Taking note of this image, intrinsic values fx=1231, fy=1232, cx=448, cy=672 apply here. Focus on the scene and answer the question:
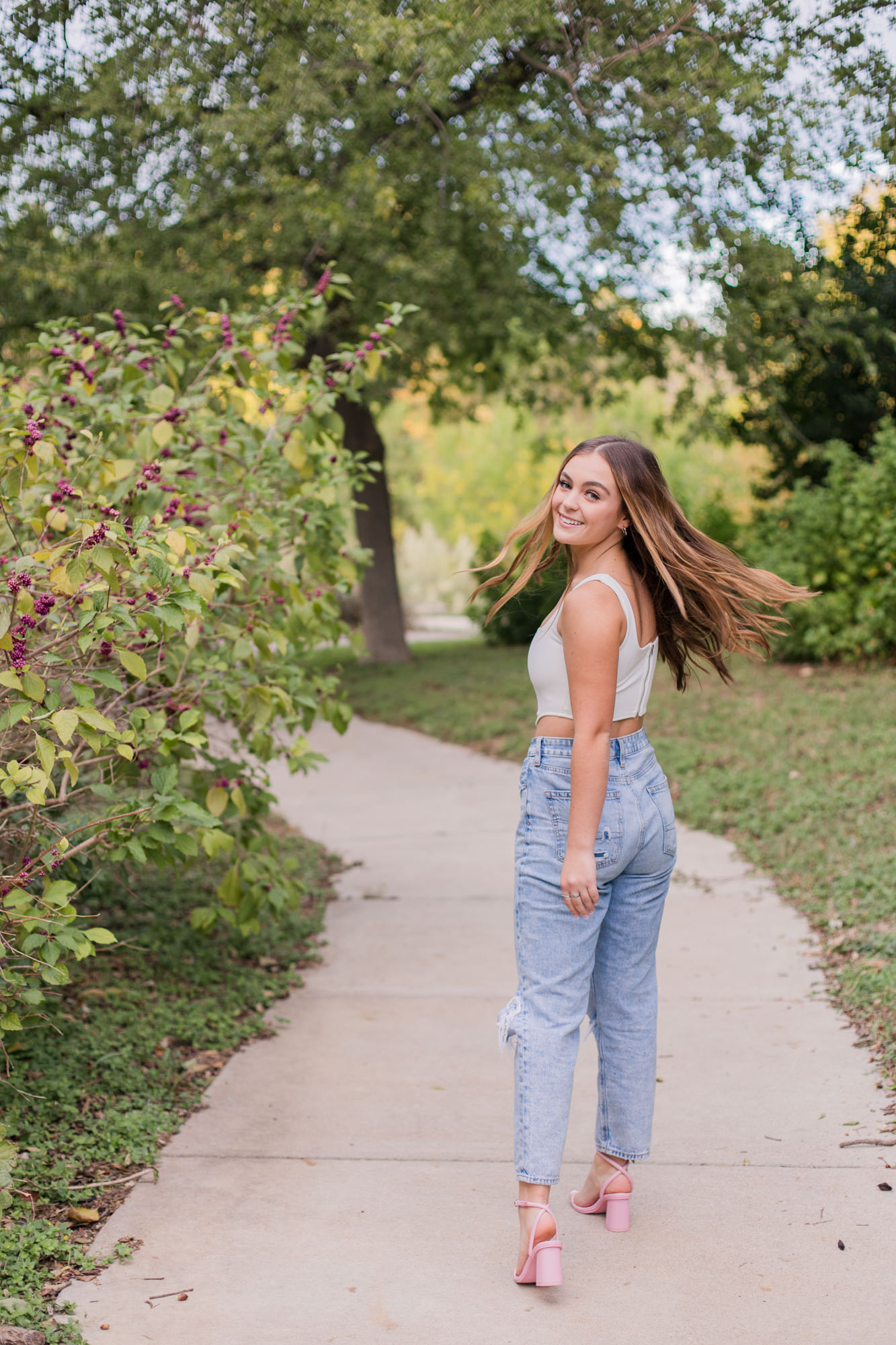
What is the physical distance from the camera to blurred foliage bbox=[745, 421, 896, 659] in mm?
10289

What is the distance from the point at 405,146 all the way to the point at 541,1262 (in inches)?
323

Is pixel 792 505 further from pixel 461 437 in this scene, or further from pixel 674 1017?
pixel 461 437

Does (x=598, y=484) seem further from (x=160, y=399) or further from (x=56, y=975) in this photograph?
(x=160, y=399)

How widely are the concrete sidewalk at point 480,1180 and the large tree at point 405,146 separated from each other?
4.89 metres

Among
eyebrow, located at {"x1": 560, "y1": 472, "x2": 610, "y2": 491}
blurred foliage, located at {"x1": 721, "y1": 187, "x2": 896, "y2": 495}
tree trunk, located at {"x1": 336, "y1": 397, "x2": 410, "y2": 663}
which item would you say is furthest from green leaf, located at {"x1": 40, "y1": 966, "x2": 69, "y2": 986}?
tree trunk, located at {"x1": 336, "y1": 397, "x2": 410, "y2": 663}

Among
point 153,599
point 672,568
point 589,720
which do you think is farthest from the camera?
point 153,599

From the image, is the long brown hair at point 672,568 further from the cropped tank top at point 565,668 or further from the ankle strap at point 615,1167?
the ankle strap at point 615,1167

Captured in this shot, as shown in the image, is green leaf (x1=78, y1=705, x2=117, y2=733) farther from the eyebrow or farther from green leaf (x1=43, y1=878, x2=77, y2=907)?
the eyebrow

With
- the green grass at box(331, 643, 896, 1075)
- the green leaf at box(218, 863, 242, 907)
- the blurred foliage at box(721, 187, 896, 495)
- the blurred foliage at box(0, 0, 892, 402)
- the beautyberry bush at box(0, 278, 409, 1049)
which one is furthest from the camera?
the blurred foliage at box(721, 187, 896, 495)

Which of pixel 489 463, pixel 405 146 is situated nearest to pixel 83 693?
pixel 405 146

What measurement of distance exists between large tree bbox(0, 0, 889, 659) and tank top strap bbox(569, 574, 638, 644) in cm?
502

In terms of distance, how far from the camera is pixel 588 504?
2842 millimetres

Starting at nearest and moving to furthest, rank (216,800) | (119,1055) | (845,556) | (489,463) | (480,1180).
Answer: (480,1180) → (119,1055) → (216,800) → (845,556) → (489,463)

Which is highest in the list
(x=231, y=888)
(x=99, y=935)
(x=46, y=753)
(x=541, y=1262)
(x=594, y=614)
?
(x=594, y=614)
